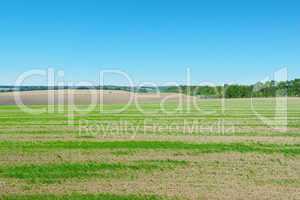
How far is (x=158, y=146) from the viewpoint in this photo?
14.5m

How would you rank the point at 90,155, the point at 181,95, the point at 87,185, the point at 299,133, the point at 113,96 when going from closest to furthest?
the point at 87,185 → the point at 90,155 → the point at 299,133 → the point at 113,96 → the point at 181,95

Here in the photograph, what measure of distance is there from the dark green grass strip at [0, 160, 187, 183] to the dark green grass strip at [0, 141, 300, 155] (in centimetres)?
289

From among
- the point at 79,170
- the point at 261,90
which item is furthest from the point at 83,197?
the point at 261,90

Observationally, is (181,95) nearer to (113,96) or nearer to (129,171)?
(113,96)

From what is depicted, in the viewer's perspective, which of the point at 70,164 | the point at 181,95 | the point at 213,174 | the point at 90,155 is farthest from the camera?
the point at 181,95

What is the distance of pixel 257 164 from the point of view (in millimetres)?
11219

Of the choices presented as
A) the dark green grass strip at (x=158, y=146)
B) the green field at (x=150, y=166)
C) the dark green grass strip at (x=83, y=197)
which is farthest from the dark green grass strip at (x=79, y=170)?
the dark green grass strip at (x=158, y=146)

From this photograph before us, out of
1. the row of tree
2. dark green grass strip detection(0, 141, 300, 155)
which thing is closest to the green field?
dark green grass strip detection(0, 141, 300, 155)

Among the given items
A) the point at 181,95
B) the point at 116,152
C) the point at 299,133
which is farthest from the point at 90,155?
the point at 181,95

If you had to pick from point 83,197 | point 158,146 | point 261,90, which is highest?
point 261,90

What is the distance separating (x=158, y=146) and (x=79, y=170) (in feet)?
16.3

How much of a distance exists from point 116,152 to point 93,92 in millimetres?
63289

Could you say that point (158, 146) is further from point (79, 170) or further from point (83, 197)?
point (83, 197)

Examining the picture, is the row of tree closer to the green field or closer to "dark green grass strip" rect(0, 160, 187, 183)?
the green field
